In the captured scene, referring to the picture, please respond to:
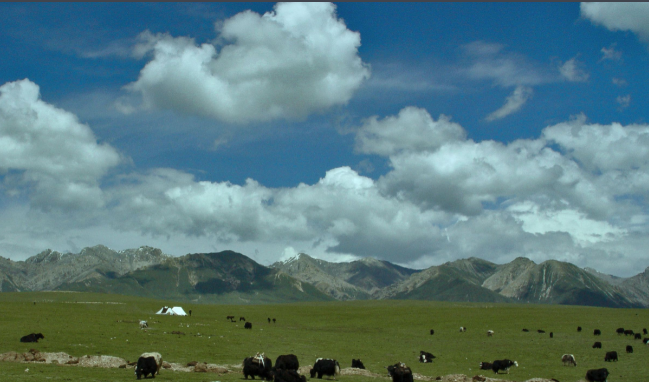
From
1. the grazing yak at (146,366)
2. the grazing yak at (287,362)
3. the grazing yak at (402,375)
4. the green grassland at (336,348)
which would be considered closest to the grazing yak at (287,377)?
the green grassland at (336,348)

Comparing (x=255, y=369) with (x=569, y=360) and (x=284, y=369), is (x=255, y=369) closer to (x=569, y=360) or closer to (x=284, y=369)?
(x=284, y=369)

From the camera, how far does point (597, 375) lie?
32.3 metres

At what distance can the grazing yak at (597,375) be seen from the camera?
1268 inches

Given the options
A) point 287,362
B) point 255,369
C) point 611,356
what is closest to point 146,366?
point 255,369

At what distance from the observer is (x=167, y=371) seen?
31.2 meters

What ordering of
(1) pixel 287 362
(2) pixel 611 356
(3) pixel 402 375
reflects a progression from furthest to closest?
(2) pixel 611 356 < (1) pixel 287 362 < (3) pixel 402 375

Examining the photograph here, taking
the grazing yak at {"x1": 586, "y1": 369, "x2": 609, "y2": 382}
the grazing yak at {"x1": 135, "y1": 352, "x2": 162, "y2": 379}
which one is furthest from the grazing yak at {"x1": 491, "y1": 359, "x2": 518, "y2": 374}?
the grazing yak at {"x1": 135, "y1": 352, "x2": 162, "y2": 379}

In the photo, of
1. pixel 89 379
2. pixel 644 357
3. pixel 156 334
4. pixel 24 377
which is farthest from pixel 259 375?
pixel 644 357

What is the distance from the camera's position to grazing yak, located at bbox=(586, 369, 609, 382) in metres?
32.2

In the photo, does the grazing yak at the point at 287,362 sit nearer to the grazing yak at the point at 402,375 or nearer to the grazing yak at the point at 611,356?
the grazing yak at the point at 402,375

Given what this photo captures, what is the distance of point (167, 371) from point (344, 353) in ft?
69.1

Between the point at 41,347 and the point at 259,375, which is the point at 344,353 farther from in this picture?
the point at 41,347

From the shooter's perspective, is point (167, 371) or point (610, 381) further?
point (610, 381)

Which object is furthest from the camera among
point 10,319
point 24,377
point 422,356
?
point 10,319
